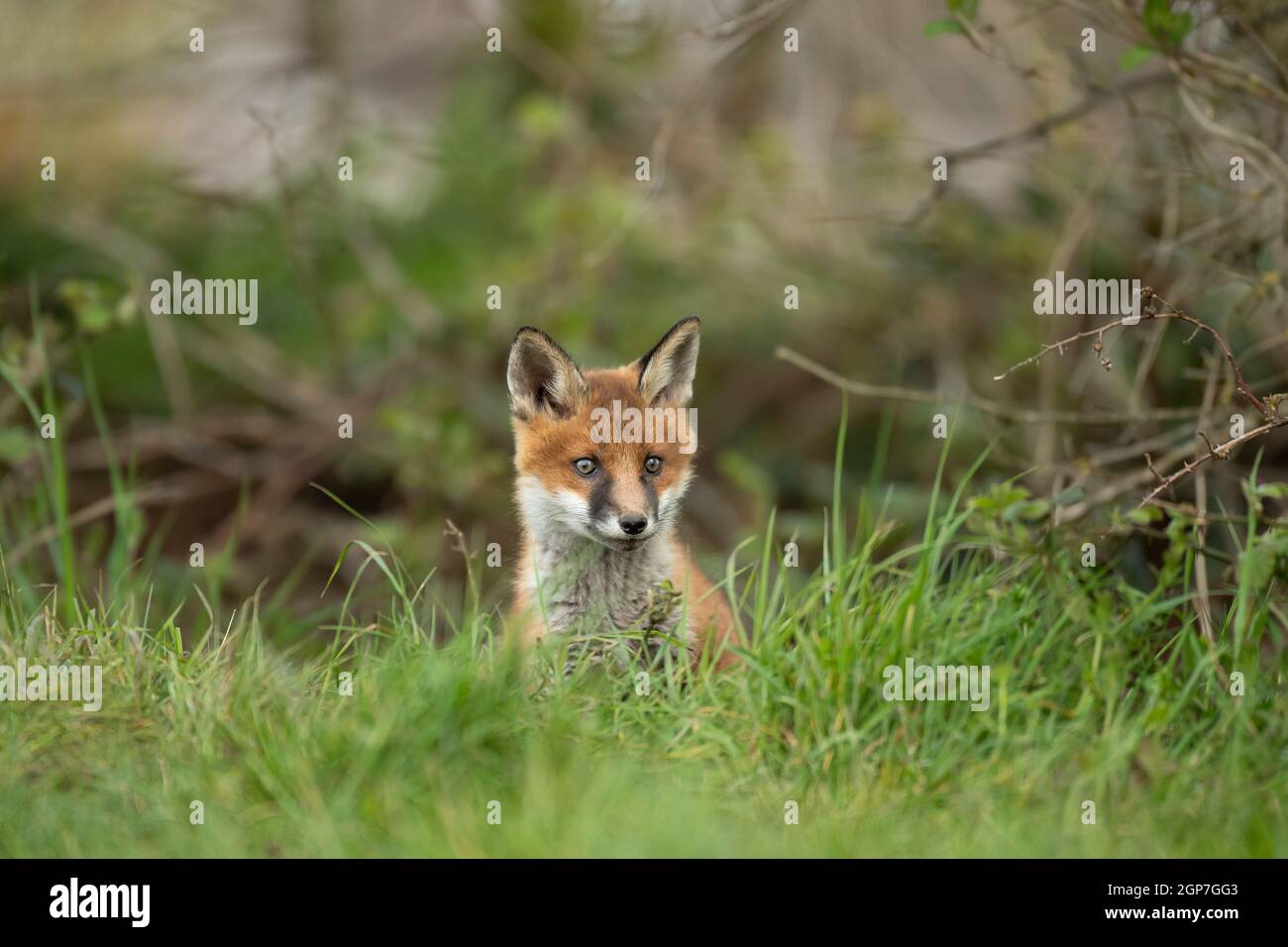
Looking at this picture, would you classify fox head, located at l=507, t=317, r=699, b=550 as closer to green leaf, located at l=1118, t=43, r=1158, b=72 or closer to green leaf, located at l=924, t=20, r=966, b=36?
green leaf, located at l=924, t=20, r=966, b=36

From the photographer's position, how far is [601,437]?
527 cm

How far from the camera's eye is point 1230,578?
5695mm

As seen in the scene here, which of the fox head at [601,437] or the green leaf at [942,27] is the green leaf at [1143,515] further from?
the green leaf at [942,27]

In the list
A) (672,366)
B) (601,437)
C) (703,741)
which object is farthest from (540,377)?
(703,741)

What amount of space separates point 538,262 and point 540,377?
13.7 feet

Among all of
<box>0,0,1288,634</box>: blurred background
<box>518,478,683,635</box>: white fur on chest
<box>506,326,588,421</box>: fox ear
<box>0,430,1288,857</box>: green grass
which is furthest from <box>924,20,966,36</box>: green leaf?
<box>518,478,683,635</box>: white fur on chest

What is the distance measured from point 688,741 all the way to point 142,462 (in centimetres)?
766

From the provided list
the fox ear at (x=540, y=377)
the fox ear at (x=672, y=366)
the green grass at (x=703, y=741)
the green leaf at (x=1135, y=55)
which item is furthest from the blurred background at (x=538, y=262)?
the green grass at (x=703, y=741)

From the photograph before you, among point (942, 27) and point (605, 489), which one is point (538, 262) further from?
point (605, 489)

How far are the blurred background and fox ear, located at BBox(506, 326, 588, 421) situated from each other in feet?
8.12

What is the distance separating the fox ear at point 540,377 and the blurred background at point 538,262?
2476mm

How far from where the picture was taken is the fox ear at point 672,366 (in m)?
5.20

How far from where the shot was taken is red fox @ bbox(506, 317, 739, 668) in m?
5.09
